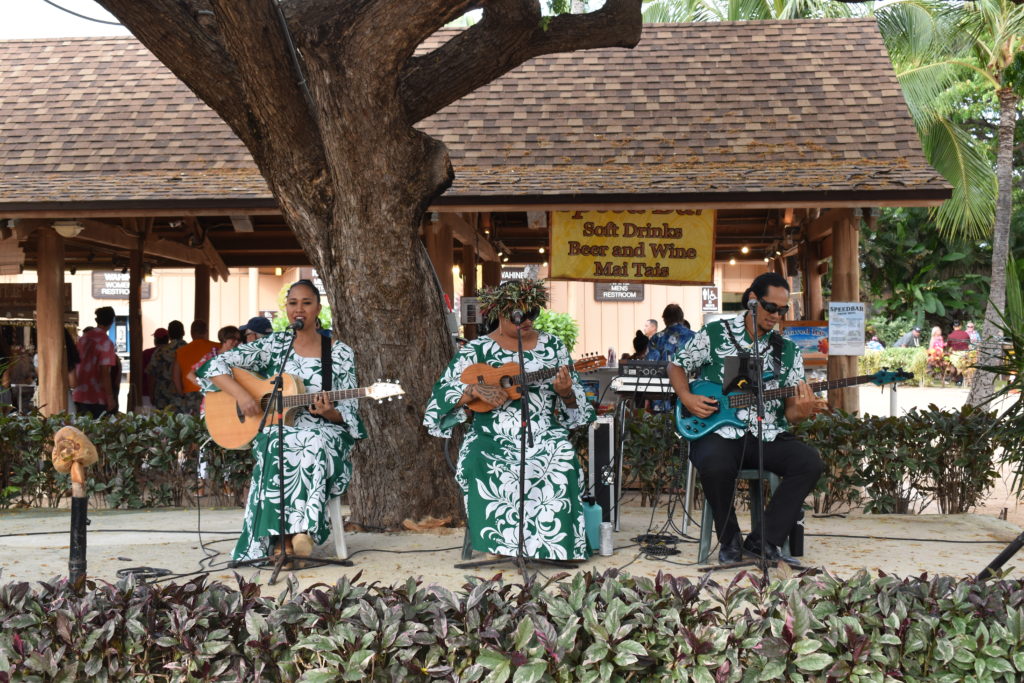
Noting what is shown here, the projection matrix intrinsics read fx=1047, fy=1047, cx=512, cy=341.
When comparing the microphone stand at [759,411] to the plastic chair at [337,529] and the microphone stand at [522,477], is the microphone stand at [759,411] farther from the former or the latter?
the plastic chair at [337,529]

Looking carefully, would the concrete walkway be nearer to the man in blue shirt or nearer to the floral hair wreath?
the floral hair wreath

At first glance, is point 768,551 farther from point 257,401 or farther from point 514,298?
point 257,401

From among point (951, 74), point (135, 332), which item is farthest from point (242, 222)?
point (951, 74)

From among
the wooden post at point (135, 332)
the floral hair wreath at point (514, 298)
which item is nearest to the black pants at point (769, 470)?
the floral hair wreath at point (514, 298)

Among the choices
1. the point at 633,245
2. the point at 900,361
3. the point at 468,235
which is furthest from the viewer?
the point at 900,361

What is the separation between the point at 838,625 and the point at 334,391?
3291mm

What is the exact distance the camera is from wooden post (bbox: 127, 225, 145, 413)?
1281 cm

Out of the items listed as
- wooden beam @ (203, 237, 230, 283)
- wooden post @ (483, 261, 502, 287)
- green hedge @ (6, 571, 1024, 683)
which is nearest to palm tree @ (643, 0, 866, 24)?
wooden post @ (483, 261, 502, 287)

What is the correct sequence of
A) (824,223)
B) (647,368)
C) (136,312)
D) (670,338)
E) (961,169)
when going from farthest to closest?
(961,169) → (136,312) → (824,223) → (670,338) → (647,368)

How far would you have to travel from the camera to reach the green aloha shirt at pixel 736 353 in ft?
19.9

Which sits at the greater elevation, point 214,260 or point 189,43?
point 189,43

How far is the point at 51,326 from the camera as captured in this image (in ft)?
37.8

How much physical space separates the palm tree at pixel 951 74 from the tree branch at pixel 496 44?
35.0 feet

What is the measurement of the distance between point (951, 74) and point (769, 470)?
14.8 m
